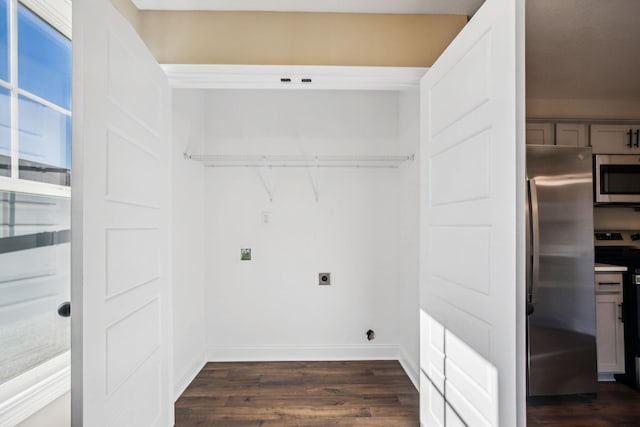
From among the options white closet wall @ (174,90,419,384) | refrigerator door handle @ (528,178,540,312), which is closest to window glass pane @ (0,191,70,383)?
white closet wall @ (174,90,419,384)

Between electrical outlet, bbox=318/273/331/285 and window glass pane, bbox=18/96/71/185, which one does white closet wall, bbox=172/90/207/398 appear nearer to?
window glass pane, bbox=18/96/71/185

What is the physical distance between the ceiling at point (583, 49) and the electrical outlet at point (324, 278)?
241 centimetres

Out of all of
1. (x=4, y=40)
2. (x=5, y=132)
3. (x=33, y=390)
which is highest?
(x=4, y=40)

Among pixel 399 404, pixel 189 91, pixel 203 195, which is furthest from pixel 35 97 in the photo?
pixel 399 404

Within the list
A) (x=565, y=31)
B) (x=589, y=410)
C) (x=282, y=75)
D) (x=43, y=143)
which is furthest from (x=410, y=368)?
(x=43, y=143)

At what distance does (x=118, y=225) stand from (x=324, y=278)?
2094mm

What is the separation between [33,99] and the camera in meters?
1.38

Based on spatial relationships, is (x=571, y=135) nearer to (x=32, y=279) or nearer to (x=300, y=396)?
(x=300, y=396)

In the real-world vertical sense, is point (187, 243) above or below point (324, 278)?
above

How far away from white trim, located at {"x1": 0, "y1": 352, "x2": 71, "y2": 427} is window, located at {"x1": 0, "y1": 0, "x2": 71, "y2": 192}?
0.71m

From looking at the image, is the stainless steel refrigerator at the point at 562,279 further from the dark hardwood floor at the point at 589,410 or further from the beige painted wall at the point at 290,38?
the beige painted wall at the point at 290,38

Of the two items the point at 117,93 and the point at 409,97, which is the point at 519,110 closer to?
the point at 117,93

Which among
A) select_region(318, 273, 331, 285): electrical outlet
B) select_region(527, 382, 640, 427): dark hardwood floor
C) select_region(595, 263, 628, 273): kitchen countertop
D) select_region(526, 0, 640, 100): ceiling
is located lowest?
select_region(527, 382, 640, 427): dark hardwood floor

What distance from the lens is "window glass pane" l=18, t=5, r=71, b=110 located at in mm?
1338
